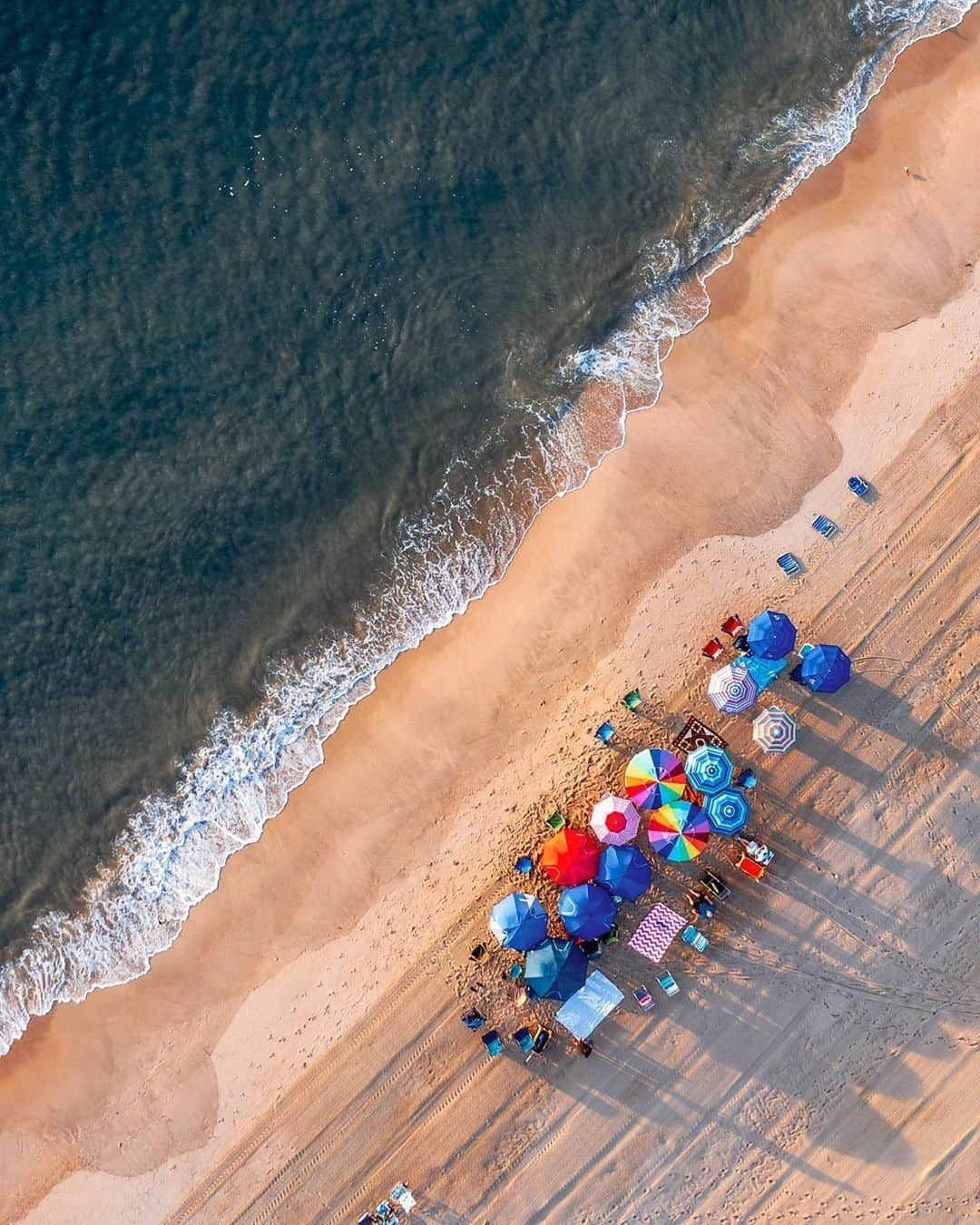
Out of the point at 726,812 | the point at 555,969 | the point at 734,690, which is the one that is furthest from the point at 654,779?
the point at 555,969

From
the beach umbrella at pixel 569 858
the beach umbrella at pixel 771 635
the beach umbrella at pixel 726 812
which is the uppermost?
the beach umbrella at pixel 771 635

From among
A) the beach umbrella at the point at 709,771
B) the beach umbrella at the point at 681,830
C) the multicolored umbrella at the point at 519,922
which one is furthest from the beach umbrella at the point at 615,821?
the multicolored umbrella at the point at 519,922

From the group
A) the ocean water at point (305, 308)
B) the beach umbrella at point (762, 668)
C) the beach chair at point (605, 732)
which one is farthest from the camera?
the ocean water at point (305, 308)

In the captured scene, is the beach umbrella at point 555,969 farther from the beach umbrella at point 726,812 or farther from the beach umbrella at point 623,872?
the beach umbrella at point 726,812

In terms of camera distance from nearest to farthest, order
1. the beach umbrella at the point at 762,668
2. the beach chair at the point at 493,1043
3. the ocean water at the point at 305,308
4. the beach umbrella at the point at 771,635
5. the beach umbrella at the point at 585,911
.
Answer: the beach umbrella at the point at 585,911, the beach umbrella at the point at 771,635, the beach umbrella at the point at 762,668, the beach chair at the point at 493,1043, the ocean water at the point at 305,308

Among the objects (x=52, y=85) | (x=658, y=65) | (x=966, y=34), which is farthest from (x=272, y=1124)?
(x=966, y=34)

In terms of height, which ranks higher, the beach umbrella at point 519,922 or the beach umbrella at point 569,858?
the beach umbrella at point 569,858

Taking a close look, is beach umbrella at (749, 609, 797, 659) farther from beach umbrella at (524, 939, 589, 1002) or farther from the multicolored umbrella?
beach umbrella at (524, 939, 589, 1002)
